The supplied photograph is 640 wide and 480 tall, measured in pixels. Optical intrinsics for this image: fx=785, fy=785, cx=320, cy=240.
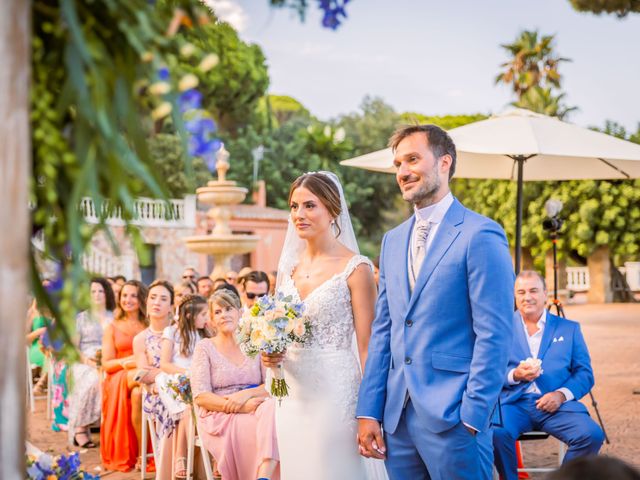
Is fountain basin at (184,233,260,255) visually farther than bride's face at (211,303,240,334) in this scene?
Yes

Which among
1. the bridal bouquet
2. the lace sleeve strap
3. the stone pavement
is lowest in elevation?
the stone pavement

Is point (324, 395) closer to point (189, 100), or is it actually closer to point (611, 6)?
point (189, 100)

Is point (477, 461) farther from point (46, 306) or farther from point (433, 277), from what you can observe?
point (46, 306)

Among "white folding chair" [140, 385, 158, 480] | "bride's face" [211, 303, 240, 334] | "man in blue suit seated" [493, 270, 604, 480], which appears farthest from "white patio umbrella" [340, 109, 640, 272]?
"white folding chair" [140, 385, 158, 480]

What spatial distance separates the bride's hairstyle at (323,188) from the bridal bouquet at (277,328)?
1.72 feet

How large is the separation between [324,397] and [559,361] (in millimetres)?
2176

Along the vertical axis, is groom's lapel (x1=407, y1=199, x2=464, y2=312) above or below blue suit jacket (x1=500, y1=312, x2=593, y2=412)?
above

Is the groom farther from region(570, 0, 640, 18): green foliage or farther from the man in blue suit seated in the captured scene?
region(570, 0, 640, 18): green foliage

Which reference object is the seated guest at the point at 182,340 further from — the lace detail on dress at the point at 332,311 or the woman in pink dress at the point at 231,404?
the lace detail on dress at the point at 332,311

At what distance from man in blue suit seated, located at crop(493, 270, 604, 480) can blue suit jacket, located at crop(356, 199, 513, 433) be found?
237 cm

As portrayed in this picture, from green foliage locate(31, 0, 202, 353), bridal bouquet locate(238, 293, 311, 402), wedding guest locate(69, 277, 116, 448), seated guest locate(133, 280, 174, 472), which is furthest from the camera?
wedding guest locate(69, 277, 116, 448)

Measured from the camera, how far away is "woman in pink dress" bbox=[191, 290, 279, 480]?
502 cm

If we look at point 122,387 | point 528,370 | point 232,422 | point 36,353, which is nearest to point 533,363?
point 528,370

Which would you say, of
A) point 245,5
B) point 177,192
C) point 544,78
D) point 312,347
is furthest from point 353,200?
point 245,5
